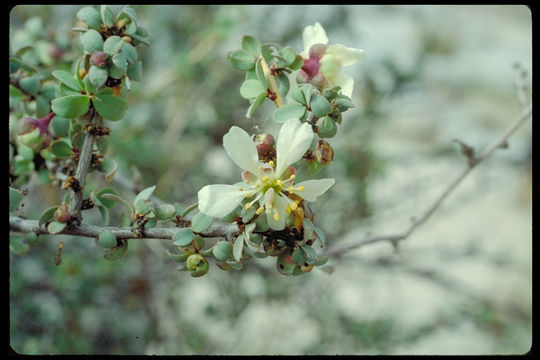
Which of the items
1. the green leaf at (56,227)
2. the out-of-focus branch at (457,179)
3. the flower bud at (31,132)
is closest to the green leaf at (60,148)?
the flower bud at (31,132)

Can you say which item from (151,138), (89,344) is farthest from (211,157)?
(89,344)

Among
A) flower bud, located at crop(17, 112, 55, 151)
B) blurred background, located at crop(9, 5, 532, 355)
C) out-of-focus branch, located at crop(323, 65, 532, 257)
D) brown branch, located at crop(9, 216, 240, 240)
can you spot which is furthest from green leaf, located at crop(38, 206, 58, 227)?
blurred background, located at crop(9, 5, 532, 355)

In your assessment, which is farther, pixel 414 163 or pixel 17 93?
pixel 414 163

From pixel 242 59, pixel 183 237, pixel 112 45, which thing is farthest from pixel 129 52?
pixel 183 237

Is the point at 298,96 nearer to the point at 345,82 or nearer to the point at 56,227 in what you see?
the point at 345,82

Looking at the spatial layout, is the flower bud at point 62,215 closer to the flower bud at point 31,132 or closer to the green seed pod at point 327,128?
the flower bud at point 31,132

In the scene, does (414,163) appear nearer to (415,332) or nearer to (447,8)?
(415,332)
